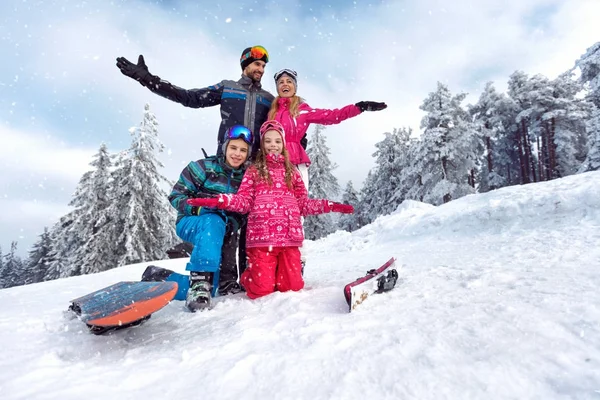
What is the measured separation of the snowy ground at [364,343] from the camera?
1.36 m

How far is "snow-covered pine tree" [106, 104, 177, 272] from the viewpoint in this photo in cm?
1741

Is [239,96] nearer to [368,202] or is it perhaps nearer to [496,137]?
[368,202]

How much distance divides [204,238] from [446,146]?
2106 cm

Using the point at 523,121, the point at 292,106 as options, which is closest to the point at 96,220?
the point at 292,106

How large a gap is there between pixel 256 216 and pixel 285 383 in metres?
2.03

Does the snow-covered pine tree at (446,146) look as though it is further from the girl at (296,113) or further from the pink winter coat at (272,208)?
the pink winter coat at (272,208)

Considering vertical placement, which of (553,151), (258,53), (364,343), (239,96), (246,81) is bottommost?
(364,343)

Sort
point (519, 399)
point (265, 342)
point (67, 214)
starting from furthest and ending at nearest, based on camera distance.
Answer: point (67, 214), point (265, 342), point (519, 399)

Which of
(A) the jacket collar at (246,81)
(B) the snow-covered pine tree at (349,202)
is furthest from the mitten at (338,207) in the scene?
(B) the snow-covered pine tree at (349,202)

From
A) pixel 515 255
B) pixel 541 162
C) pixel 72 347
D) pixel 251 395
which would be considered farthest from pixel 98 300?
pixel 541 162

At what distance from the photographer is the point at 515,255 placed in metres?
3.42

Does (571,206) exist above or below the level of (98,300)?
above

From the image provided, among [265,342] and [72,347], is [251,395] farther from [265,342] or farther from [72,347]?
[72,347]

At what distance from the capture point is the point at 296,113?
163 inches
